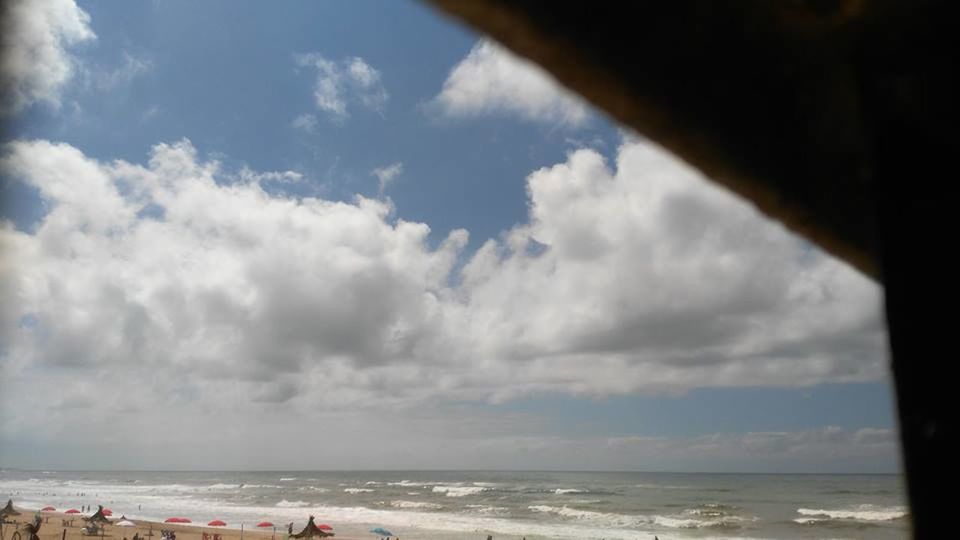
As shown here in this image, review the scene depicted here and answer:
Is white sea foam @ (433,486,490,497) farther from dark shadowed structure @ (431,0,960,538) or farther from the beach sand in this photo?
dark shadowed structure @ (431,0,960,538)

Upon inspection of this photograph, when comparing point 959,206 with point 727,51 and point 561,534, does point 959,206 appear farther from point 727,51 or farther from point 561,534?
point 561,534

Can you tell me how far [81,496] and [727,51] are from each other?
6987 centimetres

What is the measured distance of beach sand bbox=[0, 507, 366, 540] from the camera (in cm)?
2847

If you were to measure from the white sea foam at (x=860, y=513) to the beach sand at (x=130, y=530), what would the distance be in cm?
3031

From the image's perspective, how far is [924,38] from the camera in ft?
4.65

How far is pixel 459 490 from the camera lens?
214ft

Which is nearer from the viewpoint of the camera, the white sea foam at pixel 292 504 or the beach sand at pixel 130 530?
the beach sand at pixel 130 530

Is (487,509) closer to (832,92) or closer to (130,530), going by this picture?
(130,530)

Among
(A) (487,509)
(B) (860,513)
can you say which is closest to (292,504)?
(A) (487,509)

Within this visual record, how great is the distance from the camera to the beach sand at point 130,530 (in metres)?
28.5

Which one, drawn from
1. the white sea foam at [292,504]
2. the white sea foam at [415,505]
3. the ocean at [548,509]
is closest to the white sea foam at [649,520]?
the ocean at [548,509]

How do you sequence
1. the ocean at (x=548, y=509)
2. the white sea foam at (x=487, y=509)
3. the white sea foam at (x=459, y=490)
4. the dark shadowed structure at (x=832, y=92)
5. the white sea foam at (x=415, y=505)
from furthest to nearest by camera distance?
1. the white sea foam at (x=459, y=490)
2. the white sea foam at (x=415, y=505)
3. the white sea foam at (x=487, y=509)
4. the ocean at (x=548, y=509)
5. the dark shadowed structure at (x=832, y=92)

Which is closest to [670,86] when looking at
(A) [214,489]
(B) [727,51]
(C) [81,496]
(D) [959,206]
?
(B) [727,51]

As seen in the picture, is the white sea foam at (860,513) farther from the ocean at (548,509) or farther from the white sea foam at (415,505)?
the white sea foam at (415,505)
